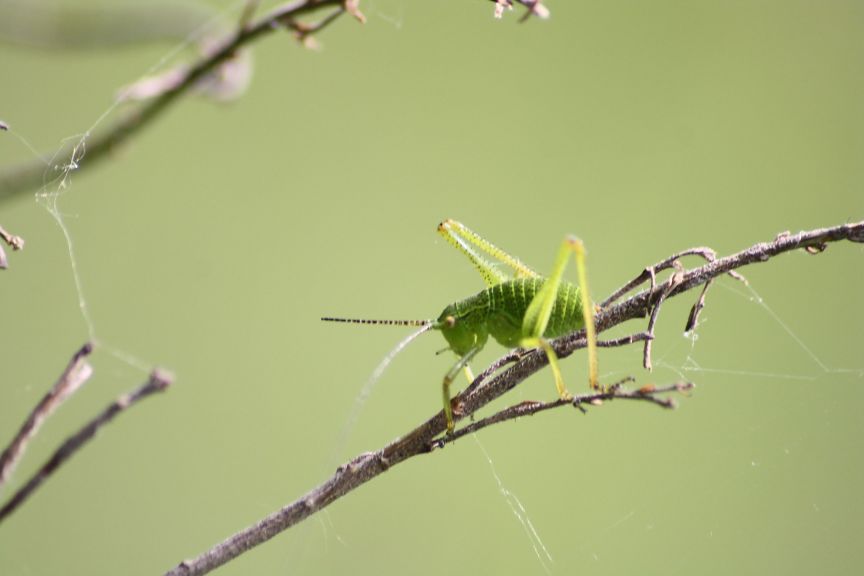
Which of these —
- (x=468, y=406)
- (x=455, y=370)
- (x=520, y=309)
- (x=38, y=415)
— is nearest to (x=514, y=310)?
(x=520, y=309)

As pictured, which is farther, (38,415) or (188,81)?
(188,81)

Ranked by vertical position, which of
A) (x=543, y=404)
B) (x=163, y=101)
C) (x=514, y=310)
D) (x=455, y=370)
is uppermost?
(x=163, y=101)

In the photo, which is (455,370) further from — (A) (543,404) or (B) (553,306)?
(A) (543,404)

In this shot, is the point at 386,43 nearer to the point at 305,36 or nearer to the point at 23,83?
the point at 23,83

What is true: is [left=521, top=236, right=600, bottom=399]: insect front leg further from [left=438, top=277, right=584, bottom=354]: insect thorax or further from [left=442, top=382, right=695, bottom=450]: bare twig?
[left=442, top=382, right=695, bottom=450]: bare twig

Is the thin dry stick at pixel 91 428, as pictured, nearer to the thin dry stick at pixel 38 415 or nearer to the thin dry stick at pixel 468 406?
the thin dry stick at pixel 38 415

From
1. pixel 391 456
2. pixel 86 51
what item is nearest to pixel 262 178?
pixel 86 51
